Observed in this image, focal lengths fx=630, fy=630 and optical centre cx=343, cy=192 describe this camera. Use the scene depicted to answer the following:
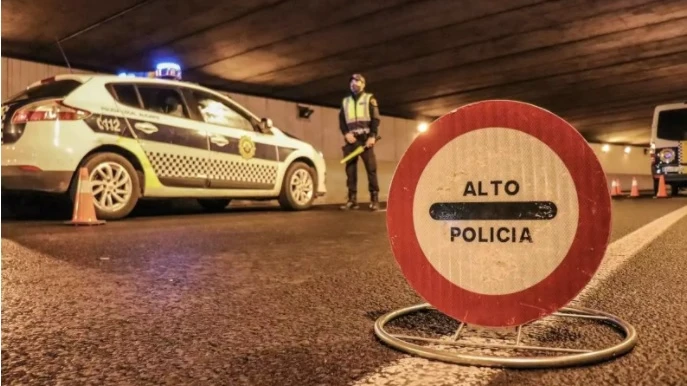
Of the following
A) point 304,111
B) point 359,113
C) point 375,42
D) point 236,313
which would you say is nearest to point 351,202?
point 359,113

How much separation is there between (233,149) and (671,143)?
420 inches

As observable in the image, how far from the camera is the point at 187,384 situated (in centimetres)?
174

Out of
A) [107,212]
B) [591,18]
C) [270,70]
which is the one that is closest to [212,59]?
[270,70]

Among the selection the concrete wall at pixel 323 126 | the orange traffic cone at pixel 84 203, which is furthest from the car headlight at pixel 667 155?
the orange traffic cone at pixel 84 203

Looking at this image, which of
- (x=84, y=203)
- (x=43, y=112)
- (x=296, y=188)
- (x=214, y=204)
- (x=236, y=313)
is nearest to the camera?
(x=236, y=313)

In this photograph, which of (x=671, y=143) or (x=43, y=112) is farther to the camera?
(x=671, y=143)

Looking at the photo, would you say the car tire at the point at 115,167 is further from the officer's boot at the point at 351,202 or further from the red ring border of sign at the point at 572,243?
the red ring border of sign at the point at 572,243

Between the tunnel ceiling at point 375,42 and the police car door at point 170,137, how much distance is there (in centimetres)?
162

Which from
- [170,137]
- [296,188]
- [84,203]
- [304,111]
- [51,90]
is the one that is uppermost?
[304,111]

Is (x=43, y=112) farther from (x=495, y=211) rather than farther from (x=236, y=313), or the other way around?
(x=495, y=211)

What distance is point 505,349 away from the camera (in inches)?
79.3

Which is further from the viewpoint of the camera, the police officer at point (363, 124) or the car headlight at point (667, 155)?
the car headlight at point (667, 155)

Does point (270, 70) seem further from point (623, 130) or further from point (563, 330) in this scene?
point (623, 130)

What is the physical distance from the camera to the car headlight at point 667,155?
14.3m
